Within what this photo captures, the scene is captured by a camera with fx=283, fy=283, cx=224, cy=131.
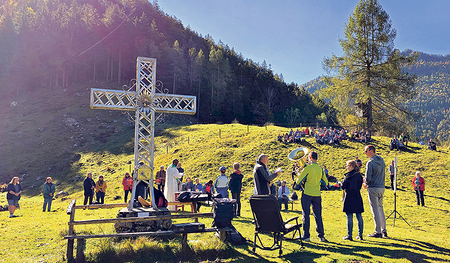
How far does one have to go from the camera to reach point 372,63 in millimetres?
30844

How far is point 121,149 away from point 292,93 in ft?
241

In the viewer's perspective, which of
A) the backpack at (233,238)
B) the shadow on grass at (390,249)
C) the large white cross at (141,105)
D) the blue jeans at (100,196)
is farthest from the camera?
the blue jeans at (100,196)

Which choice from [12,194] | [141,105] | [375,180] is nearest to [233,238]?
[375,180]

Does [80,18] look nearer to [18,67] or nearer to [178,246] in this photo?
[18,67]

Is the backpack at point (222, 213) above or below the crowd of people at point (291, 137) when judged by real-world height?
below

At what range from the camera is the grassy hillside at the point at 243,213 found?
602 cm

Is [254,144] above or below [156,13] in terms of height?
below

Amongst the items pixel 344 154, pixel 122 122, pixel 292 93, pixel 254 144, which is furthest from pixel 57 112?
pixel 292 93

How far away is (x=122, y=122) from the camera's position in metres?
47.5

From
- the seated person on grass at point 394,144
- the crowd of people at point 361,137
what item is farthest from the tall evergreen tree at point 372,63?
the seated person on grass at point 394,144

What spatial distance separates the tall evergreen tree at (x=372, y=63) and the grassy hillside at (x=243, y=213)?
17.8 feet

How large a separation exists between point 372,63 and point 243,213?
85.5 feet

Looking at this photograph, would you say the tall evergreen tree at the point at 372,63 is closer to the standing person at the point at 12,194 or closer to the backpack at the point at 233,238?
the backpack at the point at 233,238

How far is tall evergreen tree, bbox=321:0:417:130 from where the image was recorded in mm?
30219
